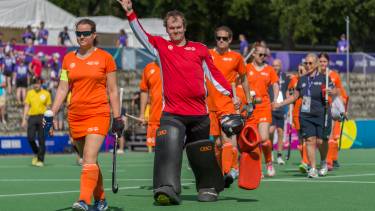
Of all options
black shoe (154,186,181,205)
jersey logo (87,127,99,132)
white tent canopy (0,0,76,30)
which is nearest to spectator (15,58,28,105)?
white tent canopy (0,0,76,30)

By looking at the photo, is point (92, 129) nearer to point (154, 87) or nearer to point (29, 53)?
point (154, 87)

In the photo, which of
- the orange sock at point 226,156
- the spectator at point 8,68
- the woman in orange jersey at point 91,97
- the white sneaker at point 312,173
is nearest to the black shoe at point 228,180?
the orange sock at point 226,156

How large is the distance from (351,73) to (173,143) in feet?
97.3

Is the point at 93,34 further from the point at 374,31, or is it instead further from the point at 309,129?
the point at 374,31

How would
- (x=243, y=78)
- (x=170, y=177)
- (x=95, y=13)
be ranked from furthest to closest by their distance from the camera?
(x=95, y=13) < (x=243, y=78) < (x=170, y=177)

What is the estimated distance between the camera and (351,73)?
139 ft

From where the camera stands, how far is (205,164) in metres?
13.7

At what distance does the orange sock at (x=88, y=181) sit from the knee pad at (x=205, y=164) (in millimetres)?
1567

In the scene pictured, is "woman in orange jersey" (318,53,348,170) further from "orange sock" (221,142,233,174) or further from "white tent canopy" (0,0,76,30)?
"white tent canopy" (0,0,76,30)

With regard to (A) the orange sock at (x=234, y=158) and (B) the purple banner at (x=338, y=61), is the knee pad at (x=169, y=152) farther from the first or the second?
(B) the purple banner at (x=338, y=61)

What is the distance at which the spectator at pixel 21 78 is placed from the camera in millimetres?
35344

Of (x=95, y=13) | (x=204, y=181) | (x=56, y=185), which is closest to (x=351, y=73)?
(x=56, y=185)

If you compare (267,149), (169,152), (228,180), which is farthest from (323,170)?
(169,152)

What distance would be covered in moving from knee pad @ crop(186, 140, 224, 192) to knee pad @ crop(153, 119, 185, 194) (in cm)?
28
